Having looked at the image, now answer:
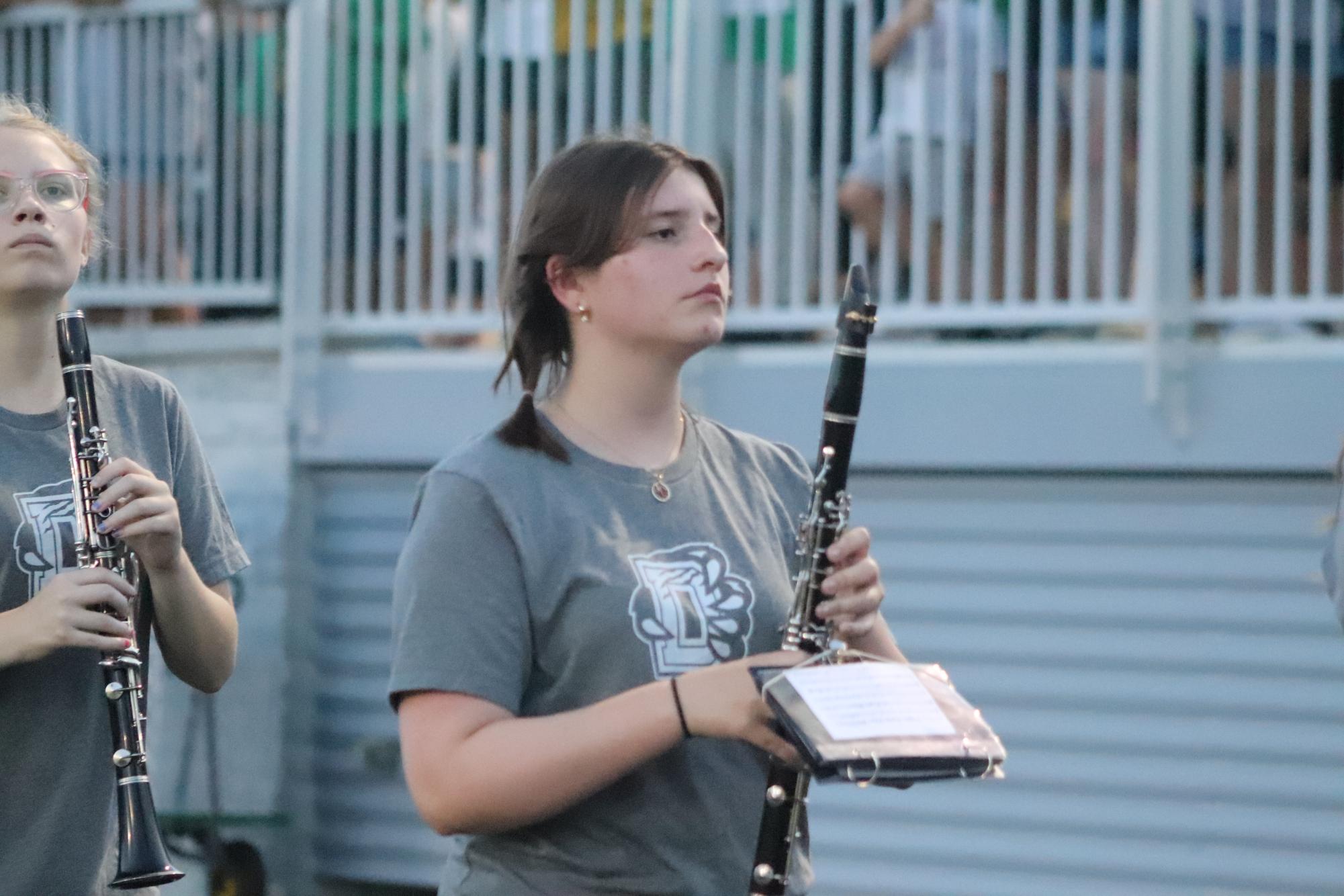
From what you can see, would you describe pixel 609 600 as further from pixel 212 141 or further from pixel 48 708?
pixel 212 141

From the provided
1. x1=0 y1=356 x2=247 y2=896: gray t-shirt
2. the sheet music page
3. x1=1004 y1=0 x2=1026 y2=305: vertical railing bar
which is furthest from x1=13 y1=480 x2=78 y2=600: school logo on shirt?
x1=1004 y1=0 x2=1026 y2=305: vertical railing bar

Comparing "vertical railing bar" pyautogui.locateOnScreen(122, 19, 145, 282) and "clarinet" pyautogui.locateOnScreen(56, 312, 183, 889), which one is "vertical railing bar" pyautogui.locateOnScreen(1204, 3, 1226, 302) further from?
"vertical railing bar" pyautogui.locateOnScreen(122, 19, 145, 282)

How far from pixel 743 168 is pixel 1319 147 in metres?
1.87

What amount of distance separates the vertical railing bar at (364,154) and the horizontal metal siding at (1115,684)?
2146 mm

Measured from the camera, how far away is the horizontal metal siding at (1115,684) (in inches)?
210

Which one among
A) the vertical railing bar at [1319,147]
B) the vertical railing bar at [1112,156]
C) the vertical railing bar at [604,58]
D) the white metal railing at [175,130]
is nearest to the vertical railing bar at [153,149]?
the white metal railing at [175,130]

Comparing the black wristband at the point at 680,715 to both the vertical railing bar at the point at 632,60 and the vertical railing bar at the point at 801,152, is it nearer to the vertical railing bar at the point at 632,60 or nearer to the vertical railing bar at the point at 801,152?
the vertical railing bar at the point at 801,152

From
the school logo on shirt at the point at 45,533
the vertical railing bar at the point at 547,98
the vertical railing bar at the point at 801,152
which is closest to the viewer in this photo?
the school logo on shirt at the point at 45,533

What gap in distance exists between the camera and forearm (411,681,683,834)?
85.2 inches

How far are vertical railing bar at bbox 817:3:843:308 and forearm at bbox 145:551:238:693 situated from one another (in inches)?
142

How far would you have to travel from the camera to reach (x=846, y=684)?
2.11 metres

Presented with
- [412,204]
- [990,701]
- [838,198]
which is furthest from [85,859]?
[412,204]

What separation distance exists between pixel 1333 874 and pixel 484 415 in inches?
124

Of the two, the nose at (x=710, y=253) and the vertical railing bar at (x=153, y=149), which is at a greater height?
the vertical railing bar at (x=153, y=149)
